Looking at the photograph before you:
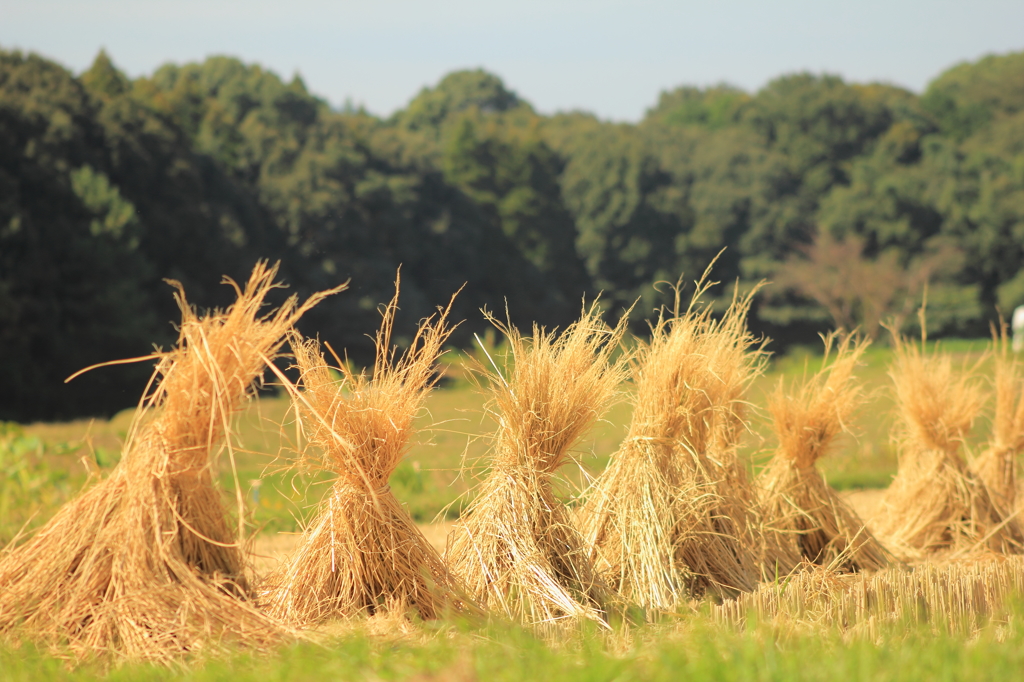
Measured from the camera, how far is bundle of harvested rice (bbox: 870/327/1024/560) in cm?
568

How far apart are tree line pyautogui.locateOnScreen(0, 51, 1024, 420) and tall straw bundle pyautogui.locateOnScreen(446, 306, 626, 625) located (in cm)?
1679

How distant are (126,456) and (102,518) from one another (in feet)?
0.79

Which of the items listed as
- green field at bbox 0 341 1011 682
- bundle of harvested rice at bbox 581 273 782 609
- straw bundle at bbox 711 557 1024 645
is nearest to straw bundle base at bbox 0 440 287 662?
green field at bbox 0 341 1011 682

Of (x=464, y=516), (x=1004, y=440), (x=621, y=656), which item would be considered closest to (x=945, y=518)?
(x=1004, y=440)

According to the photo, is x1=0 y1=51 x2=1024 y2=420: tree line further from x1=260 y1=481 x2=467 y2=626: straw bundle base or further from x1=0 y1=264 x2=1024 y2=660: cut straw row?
x1=260 y1=481 x2=467 y2=626: straw bundle base

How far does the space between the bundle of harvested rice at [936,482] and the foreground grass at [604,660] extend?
2.55 meters

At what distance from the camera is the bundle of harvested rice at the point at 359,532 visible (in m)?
3.66

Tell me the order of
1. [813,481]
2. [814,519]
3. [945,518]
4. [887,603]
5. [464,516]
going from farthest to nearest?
[945,518]
[813,481]
[814,519]
[464,516]
[887,603]

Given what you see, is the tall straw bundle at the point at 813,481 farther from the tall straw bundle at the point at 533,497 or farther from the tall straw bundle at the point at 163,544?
the tall straw bundle at the point at 163,544

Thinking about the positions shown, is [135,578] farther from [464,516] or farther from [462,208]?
[462,208]

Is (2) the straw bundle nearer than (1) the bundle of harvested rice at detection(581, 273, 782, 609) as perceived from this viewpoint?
Yes

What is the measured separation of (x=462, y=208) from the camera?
3184 cm

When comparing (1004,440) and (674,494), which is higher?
(674,494)

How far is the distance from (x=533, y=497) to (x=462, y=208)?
28.4 m
